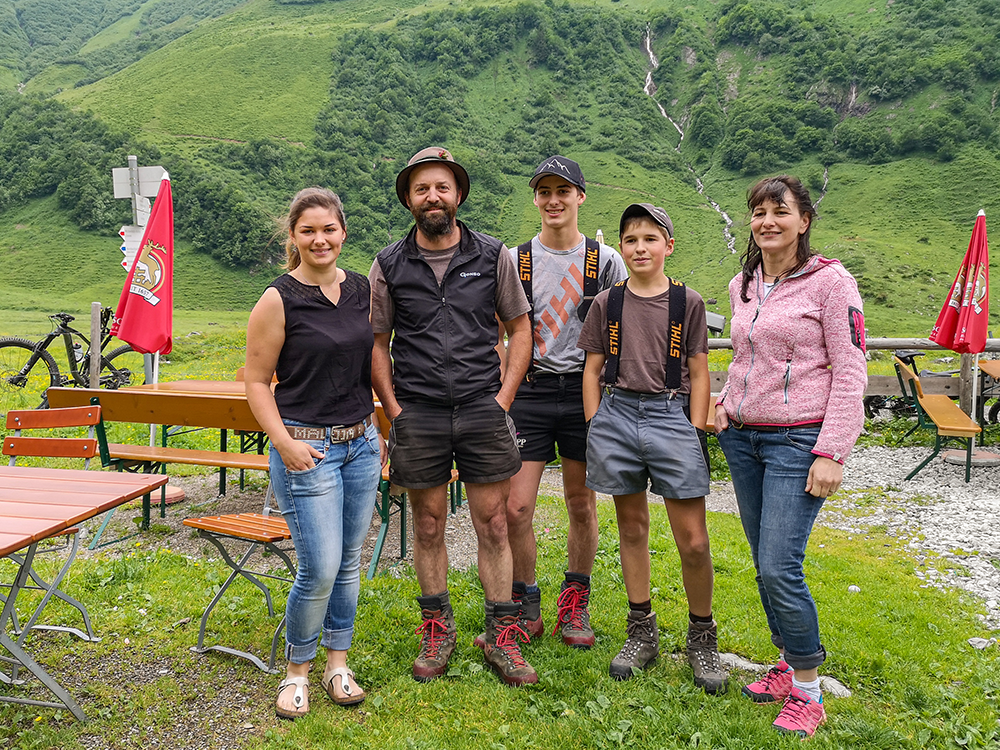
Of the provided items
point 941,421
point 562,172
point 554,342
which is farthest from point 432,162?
point 941,421

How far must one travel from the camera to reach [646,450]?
3152 mm

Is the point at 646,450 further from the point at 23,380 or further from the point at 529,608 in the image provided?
the point at 23,380

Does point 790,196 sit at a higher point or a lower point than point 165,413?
higher

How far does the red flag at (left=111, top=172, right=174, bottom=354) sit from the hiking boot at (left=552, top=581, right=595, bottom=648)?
15.5ft

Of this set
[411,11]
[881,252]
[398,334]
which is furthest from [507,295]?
[411,11]

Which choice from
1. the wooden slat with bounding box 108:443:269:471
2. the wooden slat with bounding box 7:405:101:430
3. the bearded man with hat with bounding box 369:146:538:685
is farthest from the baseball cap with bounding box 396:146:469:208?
the wooden slat with bounding box 108:443:269:471

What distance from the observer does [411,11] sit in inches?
5497

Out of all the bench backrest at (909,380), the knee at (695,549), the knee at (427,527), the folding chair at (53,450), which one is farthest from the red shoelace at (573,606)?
the bench backrest at (909,380)

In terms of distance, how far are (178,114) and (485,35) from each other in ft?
180

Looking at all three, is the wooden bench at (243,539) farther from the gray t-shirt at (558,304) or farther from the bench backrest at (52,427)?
the gray t-shirt at (558,304)

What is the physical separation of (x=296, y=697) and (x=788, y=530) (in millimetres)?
2151

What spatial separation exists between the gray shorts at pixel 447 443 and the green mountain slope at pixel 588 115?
2136 inches

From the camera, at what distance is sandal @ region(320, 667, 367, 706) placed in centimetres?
312

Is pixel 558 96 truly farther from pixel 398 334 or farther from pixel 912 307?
pixel 398 334
